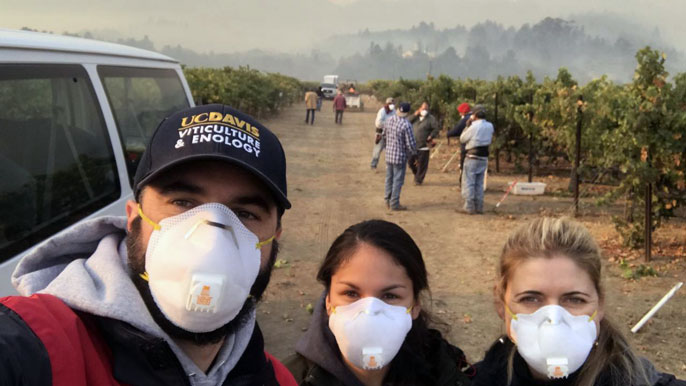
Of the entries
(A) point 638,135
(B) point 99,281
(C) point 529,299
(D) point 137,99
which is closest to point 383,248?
(C) point 529,299

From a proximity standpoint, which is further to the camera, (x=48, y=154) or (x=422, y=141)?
(x=422, y=141)

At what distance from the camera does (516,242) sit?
251 cm

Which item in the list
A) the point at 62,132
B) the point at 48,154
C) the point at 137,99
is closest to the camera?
the point at 48,154

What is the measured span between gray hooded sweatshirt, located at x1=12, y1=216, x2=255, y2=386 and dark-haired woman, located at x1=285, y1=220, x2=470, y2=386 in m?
0.97

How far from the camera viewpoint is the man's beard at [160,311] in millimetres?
1441

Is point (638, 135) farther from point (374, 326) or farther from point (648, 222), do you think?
point (374, 326)

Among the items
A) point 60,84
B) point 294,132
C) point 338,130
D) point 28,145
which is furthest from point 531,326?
point 338,130

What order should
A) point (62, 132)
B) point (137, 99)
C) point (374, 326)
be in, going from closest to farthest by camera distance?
point (374, 326)
point (62, 132)
point (137, 99)

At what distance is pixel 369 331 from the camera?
97.4 inches

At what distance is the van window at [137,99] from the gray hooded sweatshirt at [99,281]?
2.30 meters

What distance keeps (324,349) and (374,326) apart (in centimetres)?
27

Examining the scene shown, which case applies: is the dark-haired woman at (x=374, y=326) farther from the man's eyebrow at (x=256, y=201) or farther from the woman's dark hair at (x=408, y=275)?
the man's eyebrow at (x=256, y=201)

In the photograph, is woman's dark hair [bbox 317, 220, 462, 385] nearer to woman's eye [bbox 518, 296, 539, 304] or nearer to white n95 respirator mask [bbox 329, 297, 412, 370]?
white n95 respirator mask [bbox 329, 297, 412, 370]

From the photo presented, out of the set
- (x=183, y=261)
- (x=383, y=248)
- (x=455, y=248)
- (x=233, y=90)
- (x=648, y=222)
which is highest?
(x=233, y=90)
